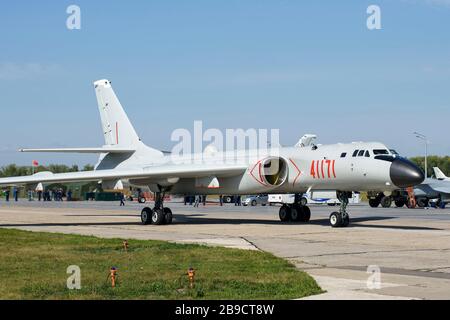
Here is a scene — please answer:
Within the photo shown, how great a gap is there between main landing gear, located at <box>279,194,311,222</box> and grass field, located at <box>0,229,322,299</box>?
12266 millimetres

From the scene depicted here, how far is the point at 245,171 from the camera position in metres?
27.5

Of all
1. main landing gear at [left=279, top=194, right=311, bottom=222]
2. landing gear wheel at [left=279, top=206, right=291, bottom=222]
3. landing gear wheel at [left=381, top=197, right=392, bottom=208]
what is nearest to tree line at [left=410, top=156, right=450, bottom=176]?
landing gear wheel at [left=381, top=197, right=392, bottom=208]

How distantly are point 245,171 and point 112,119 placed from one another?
28.1 ft

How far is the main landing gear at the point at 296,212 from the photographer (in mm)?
29297

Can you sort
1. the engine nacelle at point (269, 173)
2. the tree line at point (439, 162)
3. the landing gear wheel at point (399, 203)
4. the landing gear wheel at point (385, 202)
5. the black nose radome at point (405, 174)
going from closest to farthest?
1. the black nose radome at point (405, 174)
2. the engine nacelle at point (269, 173)
3. the landing gear wheel at point (385, 202)
4. the landing gear wheel at point (399, 203)
5. the tree line at point (439, 162)

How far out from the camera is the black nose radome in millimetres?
22406

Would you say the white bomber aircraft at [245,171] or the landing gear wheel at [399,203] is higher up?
the white bomber aircraft at [245,171]

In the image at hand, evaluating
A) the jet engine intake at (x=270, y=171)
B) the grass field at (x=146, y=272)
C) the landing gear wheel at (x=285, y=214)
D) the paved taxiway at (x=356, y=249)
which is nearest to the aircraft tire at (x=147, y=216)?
the paved taxiway at (x=356, y=249)

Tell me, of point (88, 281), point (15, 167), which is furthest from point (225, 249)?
point (15, 167)

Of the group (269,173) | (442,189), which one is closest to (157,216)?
(269,173)

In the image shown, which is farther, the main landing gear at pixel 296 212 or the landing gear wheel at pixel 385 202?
the landing gear wheel at pixel 385 202

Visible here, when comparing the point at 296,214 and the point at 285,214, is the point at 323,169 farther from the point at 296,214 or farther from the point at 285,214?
the point at 285,214

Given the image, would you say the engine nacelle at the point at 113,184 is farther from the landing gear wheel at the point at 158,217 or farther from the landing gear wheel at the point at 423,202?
the landing gear wheel at the point at 423,202

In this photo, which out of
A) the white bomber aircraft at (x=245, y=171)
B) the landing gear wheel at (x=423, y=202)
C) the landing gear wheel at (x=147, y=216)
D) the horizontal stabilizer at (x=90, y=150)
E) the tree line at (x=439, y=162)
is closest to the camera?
the white bomber aircraft at (x=245, y=171)
